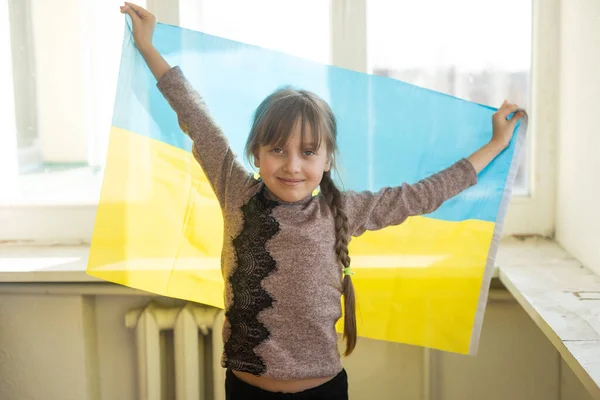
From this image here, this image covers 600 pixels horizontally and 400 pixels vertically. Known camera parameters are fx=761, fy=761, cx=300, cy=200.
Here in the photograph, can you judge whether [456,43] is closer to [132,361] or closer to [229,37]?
[229,37]

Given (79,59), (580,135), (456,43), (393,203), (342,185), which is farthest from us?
(79,59)

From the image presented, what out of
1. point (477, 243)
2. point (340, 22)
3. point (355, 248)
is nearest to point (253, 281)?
point (355, 248)

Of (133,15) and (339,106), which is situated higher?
(133,15)

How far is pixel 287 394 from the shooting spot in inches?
52.5

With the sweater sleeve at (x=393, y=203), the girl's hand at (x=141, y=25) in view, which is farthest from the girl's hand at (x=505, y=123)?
the girl's hand at (x=141, y=25)

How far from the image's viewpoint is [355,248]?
160cm

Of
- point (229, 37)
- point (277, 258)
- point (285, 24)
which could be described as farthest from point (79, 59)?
point (277, 258)

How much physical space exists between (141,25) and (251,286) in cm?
56

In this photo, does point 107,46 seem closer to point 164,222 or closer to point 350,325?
point 164,222

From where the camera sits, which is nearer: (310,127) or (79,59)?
(310,127)

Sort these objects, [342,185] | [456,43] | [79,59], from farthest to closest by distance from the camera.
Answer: [79,59] → [456,43] → [342,185]

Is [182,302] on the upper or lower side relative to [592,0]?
lower

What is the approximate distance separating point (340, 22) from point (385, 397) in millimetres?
968

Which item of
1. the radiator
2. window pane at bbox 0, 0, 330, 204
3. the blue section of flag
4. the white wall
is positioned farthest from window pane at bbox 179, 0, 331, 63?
the radiator
